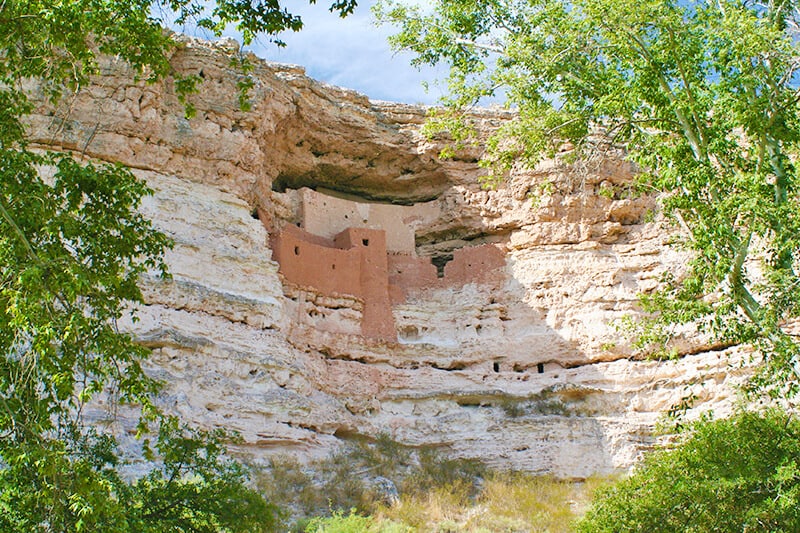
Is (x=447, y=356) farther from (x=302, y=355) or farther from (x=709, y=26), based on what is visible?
(x=709, y=26)

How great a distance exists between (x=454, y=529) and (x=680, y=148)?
6.72m

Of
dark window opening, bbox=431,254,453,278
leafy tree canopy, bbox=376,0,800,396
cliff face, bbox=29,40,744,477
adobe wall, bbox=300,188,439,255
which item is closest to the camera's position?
leafy tree canopy, bbox=376,0,800,396

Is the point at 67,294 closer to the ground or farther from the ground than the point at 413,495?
farther from the ground

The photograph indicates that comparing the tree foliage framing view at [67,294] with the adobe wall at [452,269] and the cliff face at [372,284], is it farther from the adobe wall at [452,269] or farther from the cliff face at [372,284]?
the adobe wall at [452,269]

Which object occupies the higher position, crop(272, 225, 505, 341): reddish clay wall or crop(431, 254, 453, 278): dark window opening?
crop(431, 254, 453, 278): dark window opening

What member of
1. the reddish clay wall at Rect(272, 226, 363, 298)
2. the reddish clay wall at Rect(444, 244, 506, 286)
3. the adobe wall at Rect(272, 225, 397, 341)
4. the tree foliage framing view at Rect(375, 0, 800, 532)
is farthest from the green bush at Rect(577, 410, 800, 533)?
the reddish clay wall at Rect(444, 244, 506, 286)

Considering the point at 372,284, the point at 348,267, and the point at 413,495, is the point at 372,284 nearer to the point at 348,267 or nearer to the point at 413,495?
the point at 348,267

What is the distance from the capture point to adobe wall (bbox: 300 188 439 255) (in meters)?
20.6

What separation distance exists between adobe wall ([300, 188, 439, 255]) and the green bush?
9.95 m

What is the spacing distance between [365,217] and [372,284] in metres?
2.43

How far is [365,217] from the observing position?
840 inches

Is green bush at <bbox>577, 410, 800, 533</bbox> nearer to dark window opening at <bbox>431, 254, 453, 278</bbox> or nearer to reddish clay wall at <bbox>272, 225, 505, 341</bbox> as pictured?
reddish clay wall at <bbox>272, 225, 505, 341</bbox>

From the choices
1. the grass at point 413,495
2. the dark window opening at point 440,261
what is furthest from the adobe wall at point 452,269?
the grass at point 413,495

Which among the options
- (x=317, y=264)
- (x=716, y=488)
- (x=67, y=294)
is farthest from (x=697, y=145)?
(x=317, y=264)
